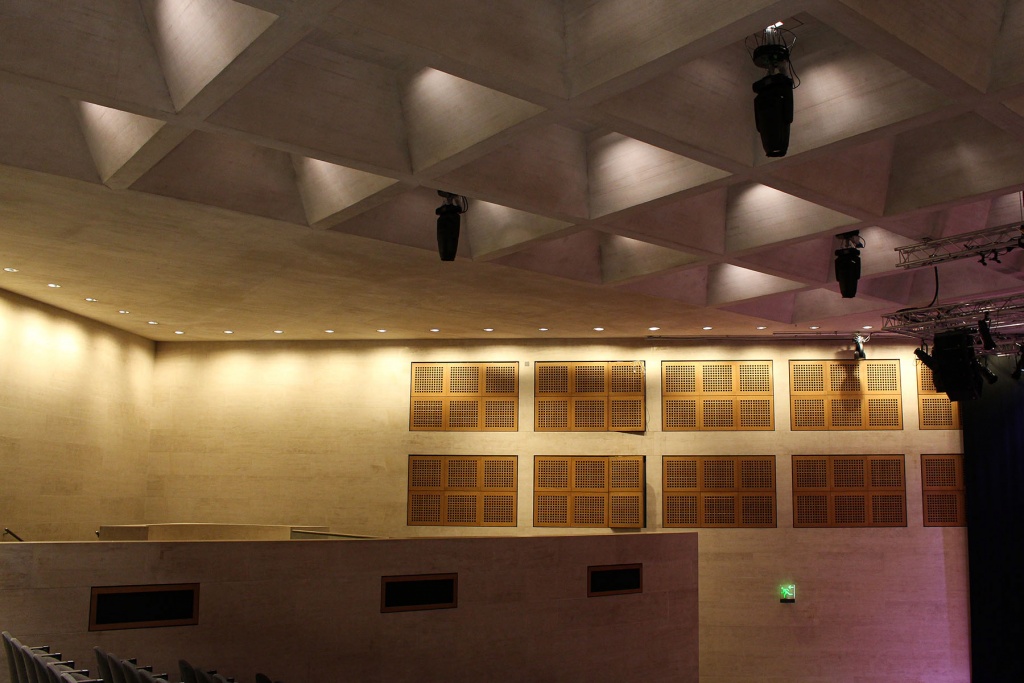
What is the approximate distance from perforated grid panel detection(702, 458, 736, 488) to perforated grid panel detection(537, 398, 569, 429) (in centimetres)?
224

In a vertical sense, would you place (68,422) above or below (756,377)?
below

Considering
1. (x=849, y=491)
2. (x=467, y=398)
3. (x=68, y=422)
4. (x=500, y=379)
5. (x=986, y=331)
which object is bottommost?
(x=849, y=491)

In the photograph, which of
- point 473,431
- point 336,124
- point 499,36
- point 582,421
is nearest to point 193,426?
point 473,431

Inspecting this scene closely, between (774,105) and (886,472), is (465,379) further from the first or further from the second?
(774,105)

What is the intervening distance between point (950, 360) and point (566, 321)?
188 inches

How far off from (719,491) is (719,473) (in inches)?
10.7

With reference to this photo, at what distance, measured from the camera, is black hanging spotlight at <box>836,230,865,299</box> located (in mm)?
7898

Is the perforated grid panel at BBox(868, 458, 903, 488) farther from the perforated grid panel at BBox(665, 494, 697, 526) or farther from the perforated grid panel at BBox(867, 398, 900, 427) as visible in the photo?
the perforated grid panel at BBox(665, 494, 697, 526)

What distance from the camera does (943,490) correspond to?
42.5ft

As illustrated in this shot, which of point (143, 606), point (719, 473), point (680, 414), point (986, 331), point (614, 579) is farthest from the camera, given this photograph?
point (680, 414)

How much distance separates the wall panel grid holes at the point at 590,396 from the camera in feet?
44.1

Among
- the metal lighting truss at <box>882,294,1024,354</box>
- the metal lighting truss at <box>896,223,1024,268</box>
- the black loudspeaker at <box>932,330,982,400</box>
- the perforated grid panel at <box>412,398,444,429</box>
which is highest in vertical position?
the metal lighting truss at <box>896,223,1024,268</box>

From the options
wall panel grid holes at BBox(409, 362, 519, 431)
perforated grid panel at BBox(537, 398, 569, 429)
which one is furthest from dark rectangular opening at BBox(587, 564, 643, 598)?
wall panel grid holes at BBox(409, 362, 519, 431)

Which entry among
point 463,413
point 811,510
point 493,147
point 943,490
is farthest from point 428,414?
point 493,147
